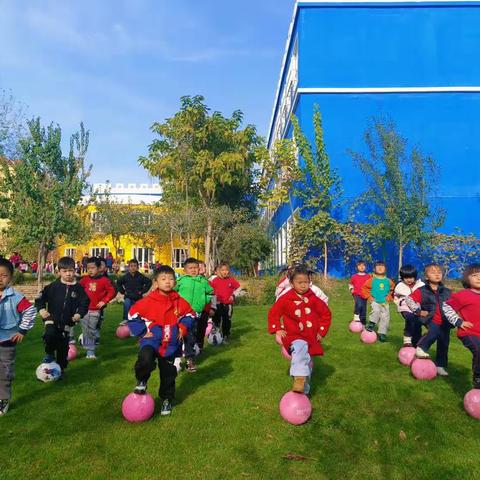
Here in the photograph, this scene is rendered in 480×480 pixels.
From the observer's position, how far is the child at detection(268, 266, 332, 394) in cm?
673

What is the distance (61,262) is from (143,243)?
149ft

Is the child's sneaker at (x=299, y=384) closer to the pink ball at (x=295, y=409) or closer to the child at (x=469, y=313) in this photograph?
the pink ball at (x=295, y=409)

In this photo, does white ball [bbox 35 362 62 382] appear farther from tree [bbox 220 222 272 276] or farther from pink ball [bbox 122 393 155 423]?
tree [bbox 220 222 272 276]

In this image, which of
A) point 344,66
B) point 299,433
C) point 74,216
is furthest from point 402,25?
point 299,433

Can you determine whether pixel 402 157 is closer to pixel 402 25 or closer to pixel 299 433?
pixel 402 25

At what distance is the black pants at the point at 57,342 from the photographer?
313 inches

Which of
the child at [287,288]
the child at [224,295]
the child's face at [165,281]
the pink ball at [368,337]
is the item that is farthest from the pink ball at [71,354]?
the pink ball at [368,337]

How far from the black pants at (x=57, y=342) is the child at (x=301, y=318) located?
369 centimetres

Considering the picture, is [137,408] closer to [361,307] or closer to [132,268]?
[132,268]

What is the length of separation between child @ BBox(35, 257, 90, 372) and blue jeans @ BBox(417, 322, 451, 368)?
5767 mm

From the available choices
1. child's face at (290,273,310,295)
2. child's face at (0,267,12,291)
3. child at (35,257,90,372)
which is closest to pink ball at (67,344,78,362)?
child at (35,257,90,372)

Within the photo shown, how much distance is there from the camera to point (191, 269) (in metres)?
9.29

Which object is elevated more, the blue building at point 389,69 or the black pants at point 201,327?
the blue building at point 389,69

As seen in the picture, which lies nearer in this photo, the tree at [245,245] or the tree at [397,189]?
the tree at [397,189]
